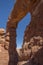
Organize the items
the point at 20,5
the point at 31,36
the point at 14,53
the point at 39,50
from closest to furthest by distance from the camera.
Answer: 1. the point at 39,50
2. the point at 31,36
3. the point at 20,5
4. the point at 14,53

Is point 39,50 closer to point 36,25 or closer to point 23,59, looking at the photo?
point 36,25

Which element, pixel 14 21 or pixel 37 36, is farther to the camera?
pixel 14 21

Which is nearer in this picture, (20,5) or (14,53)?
(20,5)

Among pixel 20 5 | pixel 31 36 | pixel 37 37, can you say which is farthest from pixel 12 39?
pixel 37 37

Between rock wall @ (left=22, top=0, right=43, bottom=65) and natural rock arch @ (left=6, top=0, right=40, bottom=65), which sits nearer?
rock wall @ (left=22, top=0, right=43, bottom=65)

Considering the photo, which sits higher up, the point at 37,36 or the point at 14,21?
the point at 14,21

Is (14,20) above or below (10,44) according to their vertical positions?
above

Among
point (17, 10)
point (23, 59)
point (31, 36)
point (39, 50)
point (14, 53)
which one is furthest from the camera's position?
point (14, 53)

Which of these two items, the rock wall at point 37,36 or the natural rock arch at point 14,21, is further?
the natural rock arch at point 14,21

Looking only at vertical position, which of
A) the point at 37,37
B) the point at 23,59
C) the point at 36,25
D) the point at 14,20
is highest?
the point at 14,20

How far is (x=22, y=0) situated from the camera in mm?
10797

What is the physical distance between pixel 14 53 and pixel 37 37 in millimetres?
6622

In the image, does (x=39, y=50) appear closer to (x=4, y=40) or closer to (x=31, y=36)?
(x=31, y=36)

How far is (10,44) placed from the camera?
15.0 m
